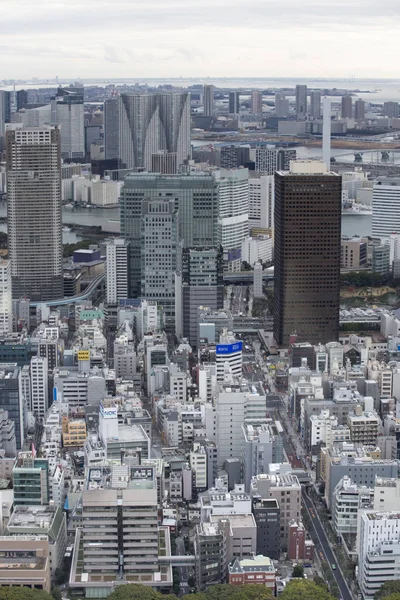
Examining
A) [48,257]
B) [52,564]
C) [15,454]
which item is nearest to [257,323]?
[48,257]

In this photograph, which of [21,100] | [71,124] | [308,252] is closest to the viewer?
[308,252]

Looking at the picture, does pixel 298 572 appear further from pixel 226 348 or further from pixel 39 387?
pixel 39 387

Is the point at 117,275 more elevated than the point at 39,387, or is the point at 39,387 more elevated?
the point at 117,275

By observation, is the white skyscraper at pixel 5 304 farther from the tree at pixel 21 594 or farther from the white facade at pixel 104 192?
the white facade at pixel 104 192

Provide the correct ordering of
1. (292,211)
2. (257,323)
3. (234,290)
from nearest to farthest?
(292,211) → (257,323) → (234,290)

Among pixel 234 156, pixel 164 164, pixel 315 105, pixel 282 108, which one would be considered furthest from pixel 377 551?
pixel 282 108

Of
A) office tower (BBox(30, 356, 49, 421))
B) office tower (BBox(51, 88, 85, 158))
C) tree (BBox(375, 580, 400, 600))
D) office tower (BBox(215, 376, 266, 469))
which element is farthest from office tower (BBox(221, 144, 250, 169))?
tree (BBox(375, 580, 400, 600))

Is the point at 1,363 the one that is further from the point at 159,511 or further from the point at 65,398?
the point at 159,511
